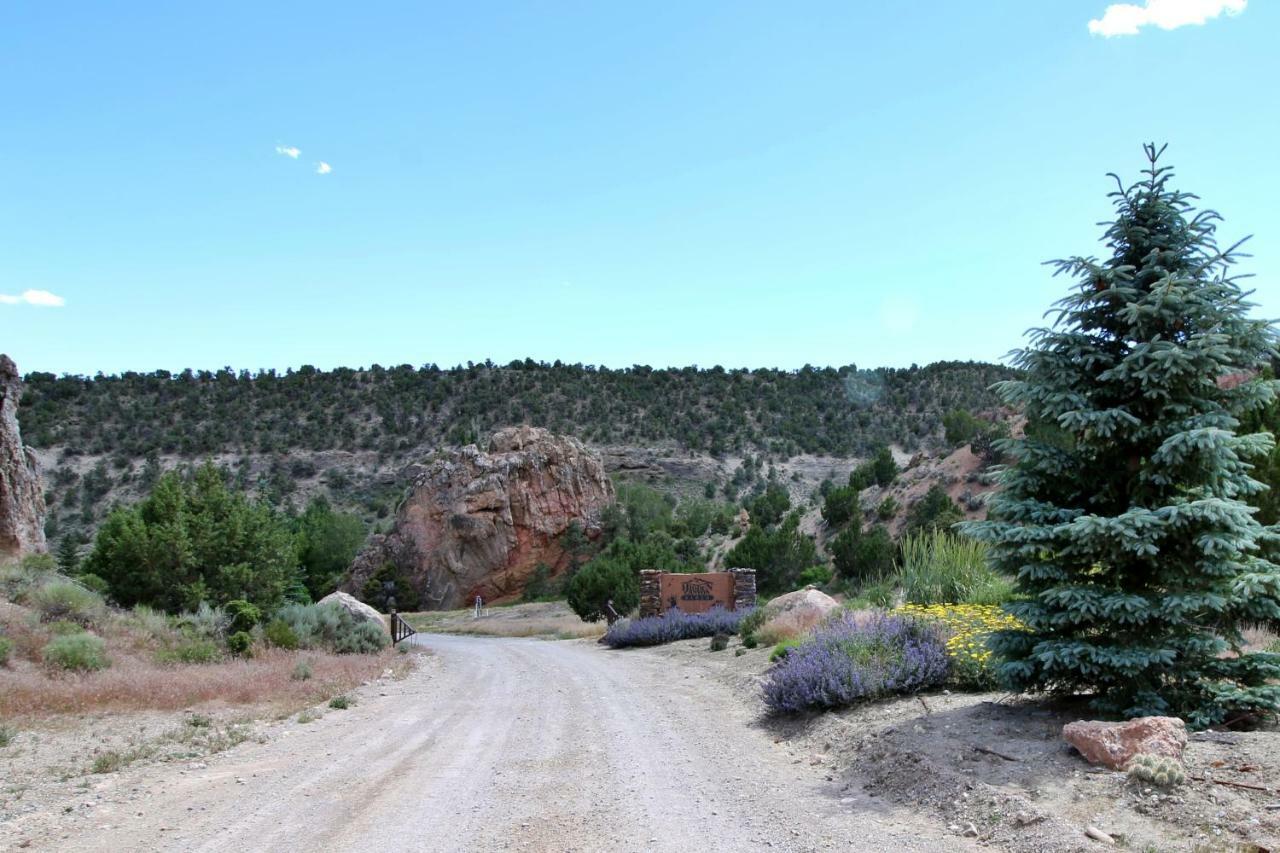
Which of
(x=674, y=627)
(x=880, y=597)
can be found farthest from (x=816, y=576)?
(x=880, y=597)

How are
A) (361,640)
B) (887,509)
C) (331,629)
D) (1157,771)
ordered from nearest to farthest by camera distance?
(1157,771) < (331,629) < (361,640) < (887,509)

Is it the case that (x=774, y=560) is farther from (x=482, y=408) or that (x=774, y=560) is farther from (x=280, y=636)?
(x=482, y=408)

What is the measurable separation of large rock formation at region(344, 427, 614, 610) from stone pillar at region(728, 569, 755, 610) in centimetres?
2981

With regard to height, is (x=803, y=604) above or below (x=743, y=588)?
above

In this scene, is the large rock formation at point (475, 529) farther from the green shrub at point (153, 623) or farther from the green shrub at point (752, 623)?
the green shrub at point (752, 623)

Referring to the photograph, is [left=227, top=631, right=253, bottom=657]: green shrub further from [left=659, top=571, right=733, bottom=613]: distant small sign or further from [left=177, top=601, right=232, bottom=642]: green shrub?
[left=659, top=571, right=733, bottom=613]: distant small sign

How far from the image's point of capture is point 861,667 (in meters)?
9.64

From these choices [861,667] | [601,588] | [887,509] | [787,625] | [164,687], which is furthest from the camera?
[887,509]

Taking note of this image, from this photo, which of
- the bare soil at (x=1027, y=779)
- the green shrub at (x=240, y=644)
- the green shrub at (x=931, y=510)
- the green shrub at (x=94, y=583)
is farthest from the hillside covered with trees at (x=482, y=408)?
the bare soil at (x=1027, y=779)

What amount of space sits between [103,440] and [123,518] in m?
44.1

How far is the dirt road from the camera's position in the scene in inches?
232

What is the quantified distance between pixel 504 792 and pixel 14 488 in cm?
1907

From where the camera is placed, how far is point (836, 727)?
357 inches

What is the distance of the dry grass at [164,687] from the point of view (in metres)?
11.5
